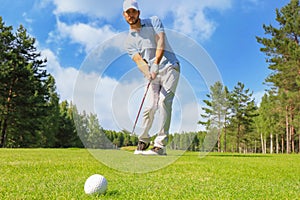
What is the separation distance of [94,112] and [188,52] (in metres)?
2.30

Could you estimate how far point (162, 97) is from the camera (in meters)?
6.62

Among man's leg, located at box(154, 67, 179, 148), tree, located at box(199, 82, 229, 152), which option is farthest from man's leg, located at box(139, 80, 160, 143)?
tree, located at box(199, 82, 229, 152)

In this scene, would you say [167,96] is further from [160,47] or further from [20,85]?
[20,85]

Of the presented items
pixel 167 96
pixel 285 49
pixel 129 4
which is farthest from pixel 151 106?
pixel 285 49

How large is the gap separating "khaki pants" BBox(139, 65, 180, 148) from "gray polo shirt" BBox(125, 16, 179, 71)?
0.21m

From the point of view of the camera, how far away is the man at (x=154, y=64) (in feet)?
21.3

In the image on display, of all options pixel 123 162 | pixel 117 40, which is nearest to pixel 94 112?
pixel 123 162

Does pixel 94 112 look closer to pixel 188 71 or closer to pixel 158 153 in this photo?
pixel 158 153

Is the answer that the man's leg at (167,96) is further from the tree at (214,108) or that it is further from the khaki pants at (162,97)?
the tree at (214,108)

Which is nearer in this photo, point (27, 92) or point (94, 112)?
point (94, 112)

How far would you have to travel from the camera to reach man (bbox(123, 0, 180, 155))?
6.48 meters

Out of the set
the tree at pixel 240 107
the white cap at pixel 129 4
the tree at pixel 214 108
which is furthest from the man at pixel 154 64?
the tree at pixel 240 107

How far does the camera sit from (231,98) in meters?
44.6

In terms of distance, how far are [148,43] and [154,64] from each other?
62 centimetres
